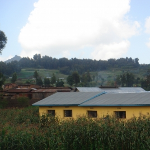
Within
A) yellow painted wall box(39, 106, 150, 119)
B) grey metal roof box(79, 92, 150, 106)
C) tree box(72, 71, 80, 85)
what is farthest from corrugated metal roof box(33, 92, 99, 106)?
tree box(72, 71, 80, 85)

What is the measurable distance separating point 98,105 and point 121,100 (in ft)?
4.68

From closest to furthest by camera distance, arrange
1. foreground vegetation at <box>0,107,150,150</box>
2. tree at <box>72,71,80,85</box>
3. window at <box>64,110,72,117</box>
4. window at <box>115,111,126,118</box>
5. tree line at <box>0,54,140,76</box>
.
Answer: foreground vegetation at <box>0,107,150,150</box>
window at <box>115,111,126,118</box>
window at <box>64,110,72,117</box>
tree at <box>72,71,80,85</box>
tree line at <box>0,54,140,76</box>

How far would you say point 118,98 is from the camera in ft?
51.5

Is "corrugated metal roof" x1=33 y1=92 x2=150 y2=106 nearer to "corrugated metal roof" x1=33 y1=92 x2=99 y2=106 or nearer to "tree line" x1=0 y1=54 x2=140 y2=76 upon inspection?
"corrugated metal roof" x1=33 y1=92 x2=99 y2=106

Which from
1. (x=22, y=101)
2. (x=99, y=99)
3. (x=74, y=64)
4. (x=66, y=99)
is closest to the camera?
(x=99, y=99)

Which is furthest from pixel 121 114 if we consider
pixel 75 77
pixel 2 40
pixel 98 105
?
pixel 75 77

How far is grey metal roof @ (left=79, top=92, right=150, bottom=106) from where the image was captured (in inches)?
551

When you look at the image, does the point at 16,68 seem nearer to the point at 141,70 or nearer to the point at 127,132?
the point at 141,70

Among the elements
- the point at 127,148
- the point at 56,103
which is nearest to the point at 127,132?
the point at 127,148

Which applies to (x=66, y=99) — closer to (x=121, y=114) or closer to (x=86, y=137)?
(x=121, y=114)

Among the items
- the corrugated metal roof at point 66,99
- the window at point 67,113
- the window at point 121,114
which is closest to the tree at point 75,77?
the corrugated metal roof at point 66,99

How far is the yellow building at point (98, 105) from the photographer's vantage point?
1405 centimetres

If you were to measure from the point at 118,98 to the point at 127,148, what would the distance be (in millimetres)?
6927

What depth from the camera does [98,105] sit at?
49.2 ft
